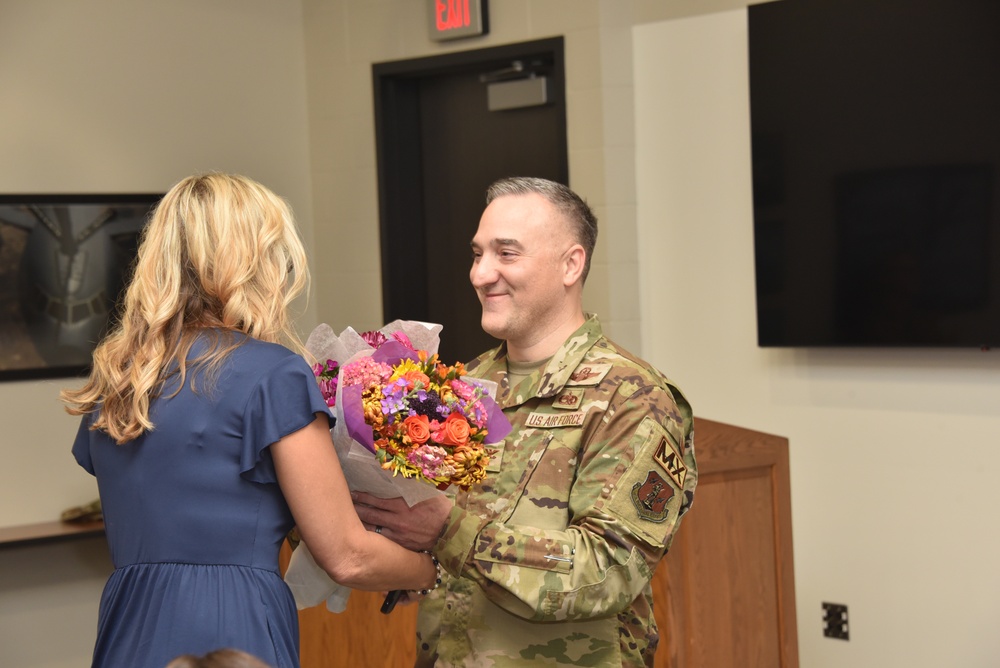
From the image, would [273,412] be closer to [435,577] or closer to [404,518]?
[404,518]

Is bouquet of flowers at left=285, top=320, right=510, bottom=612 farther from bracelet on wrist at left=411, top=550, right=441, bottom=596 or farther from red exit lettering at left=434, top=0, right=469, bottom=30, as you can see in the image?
red exit lettering at left=434, top=0, right=469, bottom=30

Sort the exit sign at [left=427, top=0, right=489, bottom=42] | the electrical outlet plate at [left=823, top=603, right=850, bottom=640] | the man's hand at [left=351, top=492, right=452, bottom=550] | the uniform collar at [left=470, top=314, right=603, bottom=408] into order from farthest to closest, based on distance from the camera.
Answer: the exit sign at [left=427, top=0, right=489, bottom=42]
the electrical outlet plate at [left=823, top=603, right=850, bottom=640]
the uniform collar at [left=470, top=314, right=603, bottom=408]
the man's hand at [left=351, top=492, right=452, bottom=550]

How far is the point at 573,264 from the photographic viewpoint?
224cm

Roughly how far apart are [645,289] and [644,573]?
103 inches

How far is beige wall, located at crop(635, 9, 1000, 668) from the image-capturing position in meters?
3.58

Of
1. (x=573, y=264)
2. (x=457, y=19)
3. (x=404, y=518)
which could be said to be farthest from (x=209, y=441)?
(x=457, y=19)

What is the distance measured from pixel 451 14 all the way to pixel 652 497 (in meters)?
3.34

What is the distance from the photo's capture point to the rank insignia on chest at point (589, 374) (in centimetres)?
206

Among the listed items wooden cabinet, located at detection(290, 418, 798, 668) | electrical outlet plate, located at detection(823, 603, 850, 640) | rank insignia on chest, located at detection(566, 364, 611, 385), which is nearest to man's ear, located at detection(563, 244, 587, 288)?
rank insignia on chest, located at detection(566, 364, 611, 385)

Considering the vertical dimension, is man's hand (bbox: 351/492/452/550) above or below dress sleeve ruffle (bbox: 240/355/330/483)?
below

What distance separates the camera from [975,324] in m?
3.44

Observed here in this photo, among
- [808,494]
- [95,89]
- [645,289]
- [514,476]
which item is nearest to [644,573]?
[514,476]

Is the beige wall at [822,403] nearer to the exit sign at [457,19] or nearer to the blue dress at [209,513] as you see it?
the exit sign at [457,19]

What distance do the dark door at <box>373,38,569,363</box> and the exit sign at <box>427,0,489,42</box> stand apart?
4.1 inches
